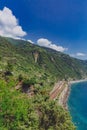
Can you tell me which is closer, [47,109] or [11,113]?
[11,113]

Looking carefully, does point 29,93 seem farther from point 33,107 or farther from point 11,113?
point 11,113

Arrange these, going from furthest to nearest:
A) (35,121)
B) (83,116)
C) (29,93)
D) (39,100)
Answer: (83,116)
(29,93)
(39,100)
(35,121)

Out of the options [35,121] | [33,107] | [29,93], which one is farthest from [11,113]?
[29,93]

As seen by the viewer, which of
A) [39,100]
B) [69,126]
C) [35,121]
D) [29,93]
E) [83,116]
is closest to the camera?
[35,121]

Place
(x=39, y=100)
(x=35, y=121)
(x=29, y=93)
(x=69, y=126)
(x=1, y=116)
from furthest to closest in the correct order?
(x=29, y=93) < (x=39, y=100) < (x=69, y=126) < (x=35, y=121) < (x=1, y=116)

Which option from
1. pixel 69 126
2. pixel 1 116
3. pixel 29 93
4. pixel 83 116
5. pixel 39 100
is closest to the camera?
pixel 1 116

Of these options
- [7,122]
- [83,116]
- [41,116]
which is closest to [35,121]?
[41,116]

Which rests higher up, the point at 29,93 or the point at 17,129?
the point at 29,93

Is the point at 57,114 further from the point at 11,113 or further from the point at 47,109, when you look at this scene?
the point at 11,113

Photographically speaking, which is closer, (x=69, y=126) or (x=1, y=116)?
(x=1, y=116)
